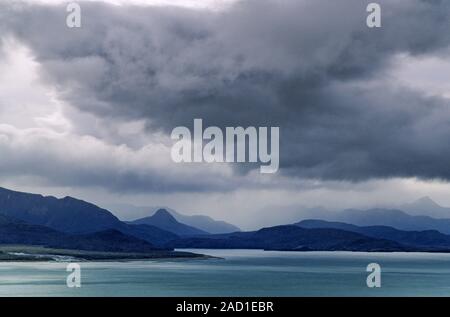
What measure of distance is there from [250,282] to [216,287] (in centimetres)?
1520

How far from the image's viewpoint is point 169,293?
11106 cm

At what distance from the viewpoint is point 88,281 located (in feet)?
462

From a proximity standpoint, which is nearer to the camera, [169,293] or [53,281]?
[169,293]

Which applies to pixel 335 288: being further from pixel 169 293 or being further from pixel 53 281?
pixel 53 281

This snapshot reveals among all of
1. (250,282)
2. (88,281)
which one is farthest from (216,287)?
(88,281)
